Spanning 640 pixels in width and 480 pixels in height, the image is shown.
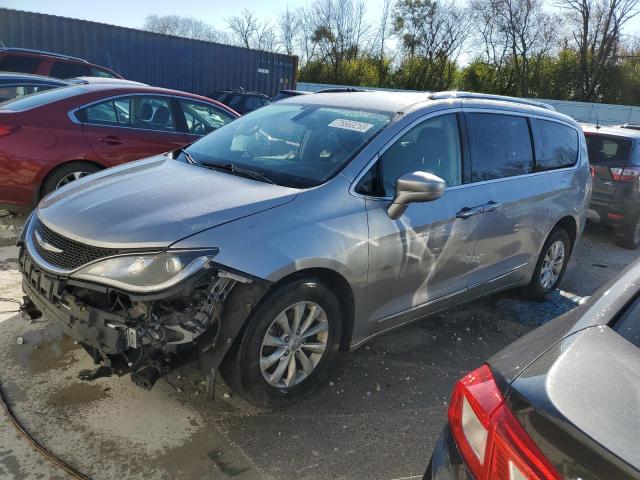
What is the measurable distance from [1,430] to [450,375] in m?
2.60

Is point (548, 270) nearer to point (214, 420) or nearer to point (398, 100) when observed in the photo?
point (398, 100)

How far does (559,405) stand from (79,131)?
17.3 feet

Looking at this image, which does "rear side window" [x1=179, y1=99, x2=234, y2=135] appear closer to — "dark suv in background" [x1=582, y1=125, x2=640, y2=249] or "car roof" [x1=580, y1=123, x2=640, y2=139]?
"car roof" [x1=580, y1=123, x2=640, y2=139]

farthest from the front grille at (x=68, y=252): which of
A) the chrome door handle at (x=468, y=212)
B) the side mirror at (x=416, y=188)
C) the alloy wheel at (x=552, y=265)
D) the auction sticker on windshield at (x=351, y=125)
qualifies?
the alloy wheel at (x=552, y=265)

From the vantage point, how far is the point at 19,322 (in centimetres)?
365

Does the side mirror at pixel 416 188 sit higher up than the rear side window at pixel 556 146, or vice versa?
the rear side window at pixel 556 146

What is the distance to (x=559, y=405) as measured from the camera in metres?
1.29

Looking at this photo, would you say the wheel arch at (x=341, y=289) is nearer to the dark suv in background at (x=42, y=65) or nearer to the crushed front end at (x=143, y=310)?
the crushed front end at (x=143, y=310)

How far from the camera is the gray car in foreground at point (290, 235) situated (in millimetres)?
2467

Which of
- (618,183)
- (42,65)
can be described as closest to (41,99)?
(42,65)

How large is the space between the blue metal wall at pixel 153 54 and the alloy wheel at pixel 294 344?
14935 millimetres

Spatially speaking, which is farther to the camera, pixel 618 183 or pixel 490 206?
pixel 618 183

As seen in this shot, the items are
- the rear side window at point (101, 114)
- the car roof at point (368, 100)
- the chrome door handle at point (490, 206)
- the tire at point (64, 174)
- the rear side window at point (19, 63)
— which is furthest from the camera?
the rear side window at point (19, 63)

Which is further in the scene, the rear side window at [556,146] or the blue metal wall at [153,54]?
the blue metal wall at [153,54]
